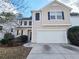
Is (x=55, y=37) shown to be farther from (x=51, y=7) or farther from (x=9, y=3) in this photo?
(x=9, y=3)

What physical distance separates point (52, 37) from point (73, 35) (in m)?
3.78

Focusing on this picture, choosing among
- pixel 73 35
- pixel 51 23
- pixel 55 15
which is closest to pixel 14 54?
pixel 73 35

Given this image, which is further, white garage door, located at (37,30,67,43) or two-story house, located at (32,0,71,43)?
two-story house, located at (32,0,71,43)

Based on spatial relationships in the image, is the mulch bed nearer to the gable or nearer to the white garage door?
the white garage door

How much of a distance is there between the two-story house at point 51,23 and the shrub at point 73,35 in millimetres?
908

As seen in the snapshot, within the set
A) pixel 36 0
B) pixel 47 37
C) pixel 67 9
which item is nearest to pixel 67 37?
pixel 47 37

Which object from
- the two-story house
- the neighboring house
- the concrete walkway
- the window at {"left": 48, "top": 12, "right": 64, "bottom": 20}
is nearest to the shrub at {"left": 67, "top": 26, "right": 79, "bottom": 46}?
the two-story house

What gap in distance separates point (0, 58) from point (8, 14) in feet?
11.3

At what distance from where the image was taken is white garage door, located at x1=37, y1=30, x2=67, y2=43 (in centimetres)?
2347

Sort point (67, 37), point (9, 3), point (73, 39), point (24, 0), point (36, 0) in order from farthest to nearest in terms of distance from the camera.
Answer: point (67, 37) < point (73, 39) < point (36, 0) < point (24, 0) < point (9, 3)

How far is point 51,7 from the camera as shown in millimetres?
24562

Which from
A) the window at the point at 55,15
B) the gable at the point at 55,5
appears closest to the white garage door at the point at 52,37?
the window at the point at 55,15

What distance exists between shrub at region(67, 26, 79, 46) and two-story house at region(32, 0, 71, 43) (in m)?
0.91

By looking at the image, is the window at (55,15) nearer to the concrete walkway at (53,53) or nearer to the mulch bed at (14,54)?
the concrete walkway at (53,53)
